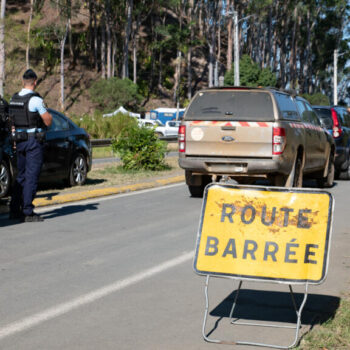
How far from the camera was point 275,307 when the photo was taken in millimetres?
5820

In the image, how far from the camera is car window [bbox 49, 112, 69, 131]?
14414 mm

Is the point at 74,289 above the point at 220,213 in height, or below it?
below

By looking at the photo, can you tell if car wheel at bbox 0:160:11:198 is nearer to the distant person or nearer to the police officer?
the police officer

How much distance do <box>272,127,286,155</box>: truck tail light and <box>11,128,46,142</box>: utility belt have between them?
13.0 feet

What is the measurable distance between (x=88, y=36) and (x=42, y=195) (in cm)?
7288

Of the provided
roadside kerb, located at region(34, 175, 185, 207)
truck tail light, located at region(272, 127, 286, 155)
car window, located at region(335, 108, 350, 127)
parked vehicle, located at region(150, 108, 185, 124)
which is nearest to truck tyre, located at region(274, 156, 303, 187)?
truck tail light, located at region(272, 127, 286, 155)

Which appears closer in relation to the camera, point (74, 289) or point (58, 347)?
point (58, 347)

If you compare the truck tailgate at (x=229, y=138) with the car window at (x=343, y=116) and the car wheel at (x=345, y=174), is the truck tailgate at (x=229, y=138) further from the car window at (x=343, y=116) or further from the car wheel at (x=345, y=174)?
the car window at (x=343, y=116)

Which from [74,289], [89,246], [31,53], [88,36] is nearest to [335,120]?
[89,246]

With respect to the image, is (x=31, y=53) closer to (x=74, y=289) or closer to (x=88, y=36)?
(x=88, y=36)

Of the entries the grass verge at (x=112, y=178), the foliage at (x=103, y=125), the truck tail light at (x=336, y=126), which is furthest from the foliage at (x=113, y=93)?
the truck tail light at (x=336, y=126)

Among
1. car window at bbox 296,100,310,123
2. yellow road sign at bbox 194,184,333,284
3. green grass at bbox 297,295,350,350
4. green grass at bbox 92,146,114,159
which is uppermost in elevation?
car window at bbox 296,100,310,123

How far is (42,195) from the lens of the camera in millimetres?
13383

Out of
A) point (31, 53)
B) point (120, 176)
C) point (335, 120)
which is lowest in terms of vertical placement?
point (120, 176)
